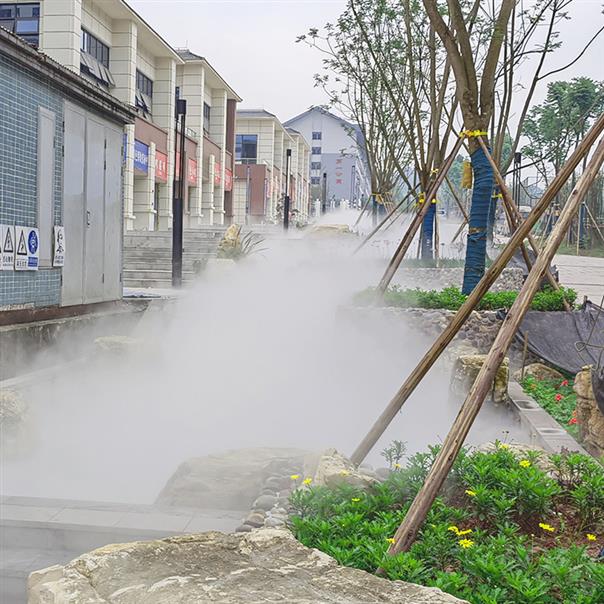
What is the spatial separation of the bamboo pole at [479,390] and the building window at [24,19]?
2420 cm

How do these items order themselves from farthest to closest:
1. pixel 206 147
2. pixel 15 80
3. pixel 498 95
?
pixel 206 147, pixel 498 95, pixel 15 80

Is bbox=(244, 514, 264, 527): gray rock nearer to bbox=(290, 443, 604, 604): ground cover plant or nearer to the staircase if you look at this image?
bbox=(290, 443, 604, 604): ground cover plant

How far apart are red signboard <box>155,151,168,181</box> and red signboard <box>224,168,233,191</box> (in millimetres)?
10729

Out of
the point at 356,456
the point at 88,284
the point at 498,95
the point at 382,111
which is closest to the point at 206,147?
the point at 382,111

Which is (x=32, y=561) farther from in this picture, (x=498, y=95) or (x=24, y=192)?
(x=498, y=95)

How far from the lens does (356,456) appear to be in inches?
177

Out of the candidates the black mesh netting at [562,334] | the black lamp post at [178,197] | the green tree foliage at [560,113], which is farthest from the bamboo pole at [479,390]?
the green tree foliage at [560,113]

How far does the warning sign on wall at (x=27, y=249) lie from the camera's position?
8.26m

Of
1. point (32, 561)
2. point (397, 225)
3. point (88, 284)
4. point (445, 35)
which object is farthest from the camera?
point (397, 225)

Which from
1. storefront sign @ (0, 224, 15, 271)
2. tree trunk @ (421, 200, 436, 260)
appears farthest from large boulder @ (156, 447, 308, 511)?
tree trunk @ (421, 200, 436, 260)

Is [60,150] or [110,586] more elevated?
[60,150]

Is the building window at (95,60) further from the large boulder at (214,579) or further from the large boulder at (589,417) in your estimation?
the large boulder at (214,579)

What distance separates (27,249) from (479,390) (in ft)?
20.8

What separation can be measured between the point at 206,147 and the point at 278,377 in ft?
102
